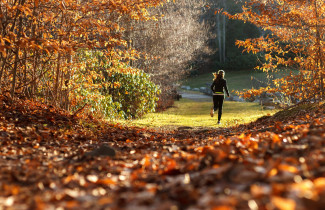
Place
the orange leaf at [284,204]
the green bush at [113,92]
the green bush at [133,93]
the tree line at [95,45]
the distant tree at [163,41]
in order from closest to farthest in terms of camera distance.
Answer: the orange leaf at [284,204] → the tree line at [95,45] → the green bush at [113,92] → the green bush at [133,93] → the distant tree at [163,41]

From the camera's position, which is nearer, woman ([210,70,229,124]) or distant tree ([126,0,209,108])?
woman ([210,70,229,124])

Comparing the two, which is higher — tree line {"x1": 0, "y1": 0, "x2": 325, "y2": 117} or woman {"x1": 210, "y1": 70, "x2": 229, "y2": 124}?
tree line {"x1": 0, "y1": 0, "x2": 325, "y2": 117}

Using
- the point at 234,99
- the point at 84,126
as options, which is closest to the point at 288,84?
the point at 84,126

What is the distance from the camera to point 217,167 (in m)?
2.86

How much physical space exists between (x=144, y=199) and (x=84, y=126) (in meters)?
5.65

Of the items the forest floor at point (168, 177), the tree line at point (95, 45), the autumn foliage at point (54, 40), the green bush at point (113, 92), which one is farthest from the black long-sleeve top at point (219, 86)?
the forest floor at point (168, 177)

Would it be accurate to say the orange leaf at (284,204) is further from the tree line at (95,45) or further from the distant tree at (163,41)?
the distant tree at (163,41)

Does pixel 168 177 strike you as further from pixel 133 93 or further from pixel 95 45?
pixel 133 93

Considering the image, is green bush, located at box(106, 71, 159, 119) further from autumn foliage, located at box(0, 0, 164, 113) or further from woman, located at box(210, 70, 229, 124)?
woman, located at box(210, 70, 229, 124)

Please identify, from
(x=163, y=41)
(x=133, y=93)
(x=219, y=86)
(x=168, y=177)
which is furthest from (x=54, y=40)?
(x=163, y=41)

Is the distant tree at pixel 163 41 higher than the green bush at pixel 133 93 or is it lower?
higher

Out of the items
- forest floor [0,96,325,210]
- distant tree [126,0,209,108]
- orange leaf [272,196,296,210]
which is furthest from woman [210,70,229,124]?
orange leaf [272,196,296,210]

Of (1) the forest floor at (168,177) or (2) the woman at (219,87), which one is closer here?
(1) the forest floor at (168,177)

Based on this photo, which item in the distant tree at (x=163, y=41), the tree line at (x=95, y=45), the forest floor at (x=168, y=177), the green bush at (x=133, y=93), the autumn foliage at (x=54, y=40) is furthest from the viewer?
the distant tree at (x=163, y=41)
